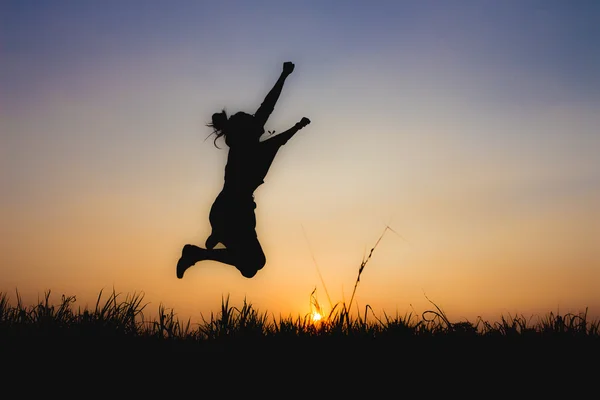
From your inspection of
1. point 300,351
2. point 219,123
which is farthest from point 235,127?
point 300,351

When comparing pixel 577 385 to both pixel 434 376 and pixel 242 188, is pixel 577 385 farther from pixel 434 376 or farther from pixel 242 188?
pixel 242 188

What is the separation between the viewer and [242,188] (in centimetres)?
633

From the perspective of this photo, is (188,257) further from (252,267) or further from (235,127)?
(235,127)

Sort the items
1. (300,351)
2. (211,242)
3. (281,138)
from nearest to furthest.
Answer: (300,351) → (281,138) → (211,242)

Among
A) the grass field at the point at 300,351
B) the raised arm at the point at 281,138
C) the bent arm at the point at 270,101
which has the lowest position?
the grass field at the point at 300,351

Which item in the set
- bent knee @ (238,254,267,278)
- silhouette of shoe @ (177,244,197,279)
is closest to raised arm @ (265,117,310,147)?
bent knee @ (238,254,267,278)

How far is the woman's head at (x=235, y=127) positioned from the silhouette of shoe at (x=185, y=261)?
1.67 meters

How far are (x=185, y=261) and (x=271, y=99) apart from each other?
264 cm

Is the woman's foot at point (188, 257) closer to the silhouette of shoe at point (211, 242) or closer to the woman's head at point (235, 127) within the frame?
the silhouette of shoe at point (211, 242)

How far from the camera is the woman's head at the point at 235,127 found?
6203 mm

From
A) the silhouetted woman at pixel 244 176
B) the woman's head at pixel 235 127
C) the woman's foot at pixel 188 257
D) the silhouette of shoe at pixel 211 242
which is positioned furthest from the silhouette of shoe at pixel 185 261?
the woman's head at pixel 235 127

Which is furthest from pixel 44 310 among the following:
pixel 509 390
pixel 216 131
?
pixel 509 390

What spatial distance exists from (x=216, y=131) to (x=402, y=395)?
13.0 ft

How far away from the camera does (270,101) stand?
5.98 metres
